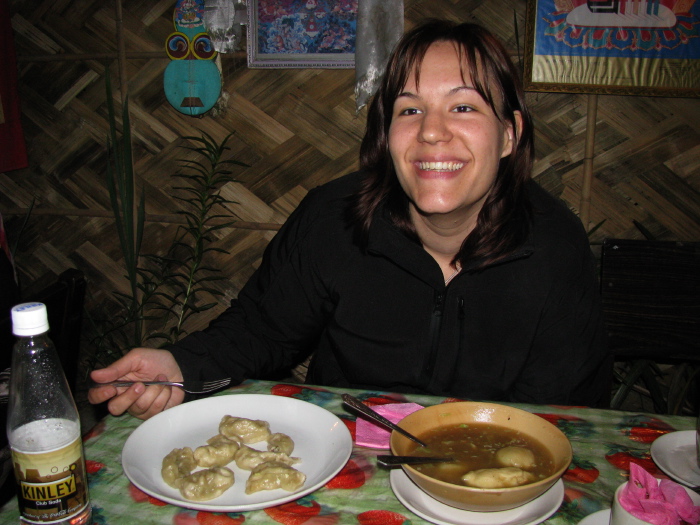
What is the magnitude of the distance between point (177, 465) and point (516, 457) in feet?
1.68

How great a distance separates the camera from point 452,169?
1.32 meters

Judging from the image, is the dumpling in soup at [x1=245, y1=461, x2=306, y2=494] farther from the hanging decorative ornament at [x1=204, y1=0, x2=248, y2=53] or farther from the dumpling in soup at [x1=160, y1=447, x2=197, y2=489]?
the hanging decorative ornament at [x1=204, y1=0, x2=248, y2=53]

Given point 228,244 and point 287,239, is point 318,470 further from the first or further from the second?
point 228,244

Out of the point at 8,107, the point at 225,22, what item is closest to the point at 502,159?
the point at 225,22

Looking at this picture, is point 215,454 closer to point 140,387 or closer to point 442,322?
point 140,387

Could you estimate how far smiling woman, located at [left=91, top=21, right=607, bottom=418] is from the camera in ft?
4.31

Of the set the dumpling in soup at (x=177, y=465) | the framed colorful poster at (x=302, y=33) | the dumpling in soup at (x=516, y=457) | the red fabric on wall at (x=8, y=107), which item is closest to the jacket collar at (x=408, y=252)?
the dumpling in soup at (x=516, y=457)

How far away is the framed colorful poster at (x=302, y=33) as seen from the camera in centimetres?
272

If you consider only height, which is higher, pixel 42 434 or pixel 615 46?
pixel 615 46

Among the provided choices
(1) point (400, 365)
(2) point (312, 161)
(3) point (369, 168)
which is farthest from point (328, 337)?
(2) point (312, 161)

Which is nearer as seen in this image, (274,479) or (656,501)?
(656,501)

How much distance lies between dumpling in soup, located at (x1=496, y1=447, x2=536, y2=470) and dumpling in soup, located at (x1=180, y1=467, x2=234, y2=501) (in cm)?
40

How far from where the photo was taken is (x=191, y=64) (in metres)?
2.88

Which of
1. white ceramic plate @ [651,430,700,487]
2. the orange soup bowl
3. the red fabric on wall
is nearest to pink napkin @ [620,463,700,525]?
the orange soup bowl
